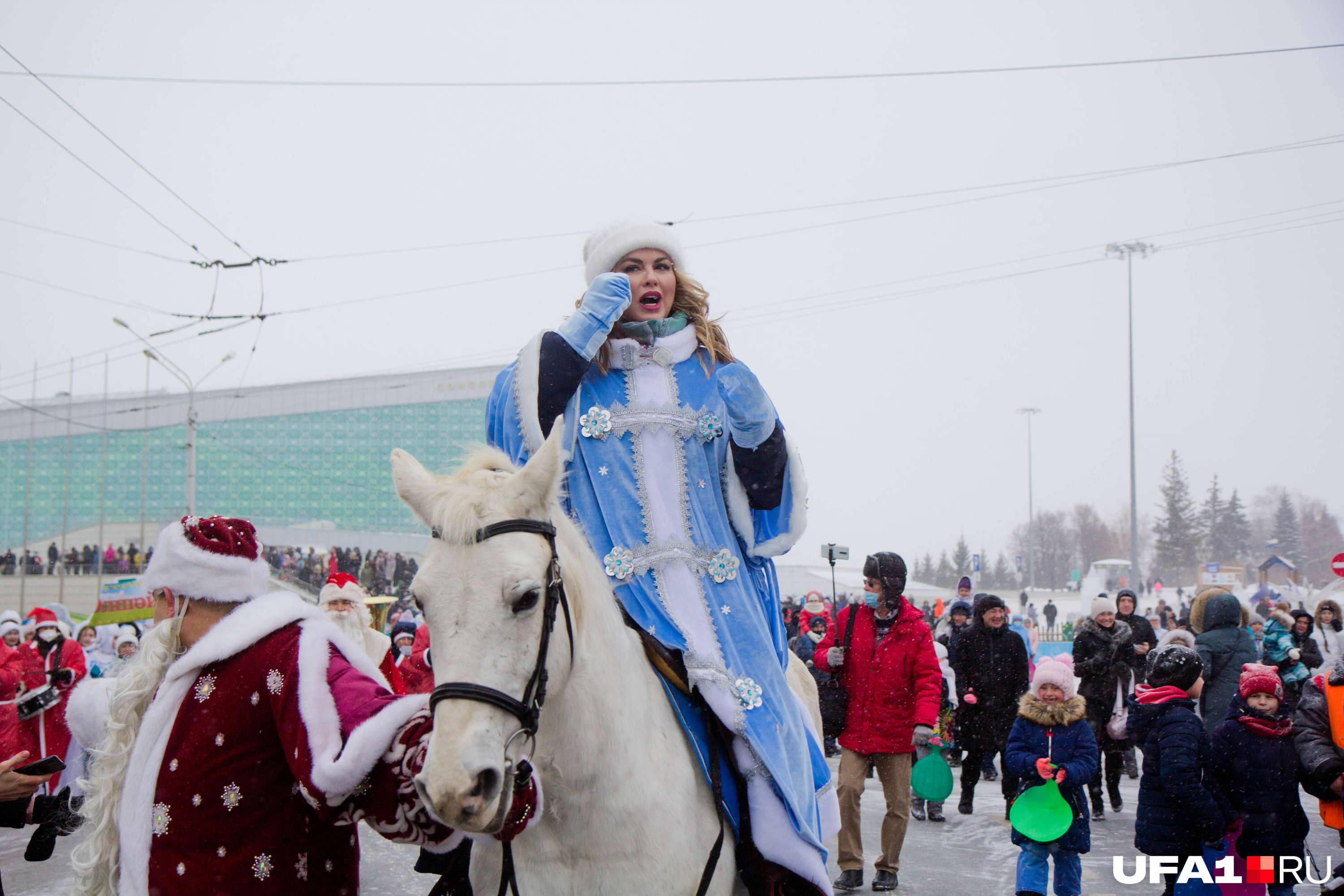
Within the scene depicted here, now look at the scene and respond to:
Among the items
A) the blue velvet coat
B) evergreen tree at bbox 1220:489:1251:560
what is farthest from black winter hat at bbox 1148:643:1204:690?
evergreen tree at bbox 1220:489:1251:560

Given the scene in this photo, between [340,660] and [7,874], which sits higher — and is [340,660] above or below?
above

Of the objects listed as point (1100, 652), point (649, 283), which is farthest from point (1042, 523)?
point (649, 283)

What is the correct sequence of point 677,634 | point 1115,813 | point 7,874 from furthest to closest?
point 1115,813 → point 7,874 → point 677,634

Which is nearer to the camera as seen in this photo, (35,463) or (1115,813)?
(1115,813)

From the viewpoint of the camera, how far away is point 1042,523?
9238 cm

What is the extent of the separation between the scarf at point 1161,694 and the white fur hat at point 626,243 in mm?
3941

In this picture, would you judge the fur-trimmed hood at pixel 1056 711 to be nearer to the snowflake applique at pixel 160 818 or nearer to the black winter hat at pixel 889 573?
the black winter hat at pixel 889 573

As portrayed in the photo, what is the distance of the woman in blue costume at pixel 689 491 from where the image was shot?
8.71 ft

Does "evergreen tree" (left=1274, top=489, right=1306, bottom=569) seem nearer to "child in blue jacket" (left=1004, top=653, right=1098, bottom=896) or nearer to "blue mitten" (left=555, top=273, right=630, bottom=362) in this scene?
"child in blue jacket" (left=1004, top=653, right=1098, bottom=896)

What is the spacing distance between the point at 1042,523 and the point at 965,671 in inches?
3535

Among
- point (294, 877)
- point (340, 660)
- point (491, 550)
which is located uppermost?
point (491, 550)

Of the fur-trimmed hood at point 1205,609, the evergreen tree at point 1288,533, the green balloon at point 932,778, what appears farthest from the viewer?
the evergreen tree at point 1288,533

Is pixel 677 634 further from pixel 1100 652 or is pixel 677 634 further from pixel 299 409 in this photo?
pixel 299 409

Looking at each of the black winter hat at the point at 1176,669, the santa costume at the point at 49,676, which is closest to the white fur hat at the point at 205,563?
the santa costume at the point at 49,676
